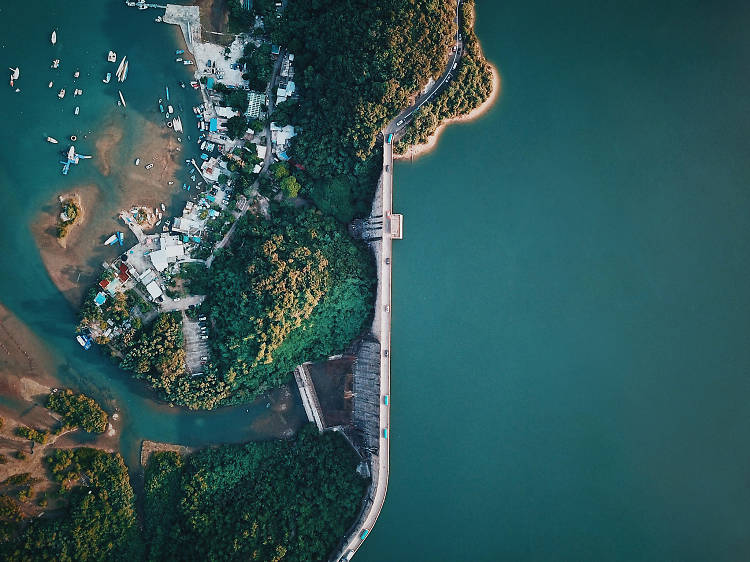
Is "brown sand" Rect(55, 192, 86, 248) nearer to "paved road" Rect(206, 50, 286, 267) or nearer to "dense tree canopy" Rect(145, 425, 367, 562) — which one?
"paved road" Rect(206, 50, 286, 267)

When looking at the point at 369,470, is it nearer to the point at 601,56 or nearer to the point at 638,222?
the point at 638,222

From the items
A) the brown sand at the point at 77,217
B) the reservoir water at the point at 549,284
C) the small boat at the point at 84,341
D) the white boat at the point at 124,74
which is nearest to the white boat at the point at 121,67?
the white boat at the point at 124,74

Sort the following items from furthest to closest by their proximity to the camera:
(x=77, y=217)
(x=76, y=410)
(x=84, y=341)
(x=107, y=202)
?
1. (x=107, y=202)
2. (x=77, y=217)
3. (x=84, y=341)
4. (x=76, y=410)

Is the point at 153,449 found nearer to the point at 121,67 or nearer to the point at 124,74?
the point at 124,74

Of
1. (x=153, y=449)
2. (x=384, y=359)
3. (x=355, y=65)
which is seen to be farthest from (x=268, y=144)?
(x=153, y=449)

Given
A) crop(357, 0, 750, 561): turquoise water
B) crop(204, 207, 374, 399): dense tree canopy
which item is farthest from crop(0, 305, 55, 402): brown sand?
crop(357, 0, 750, 561): turquoise water
